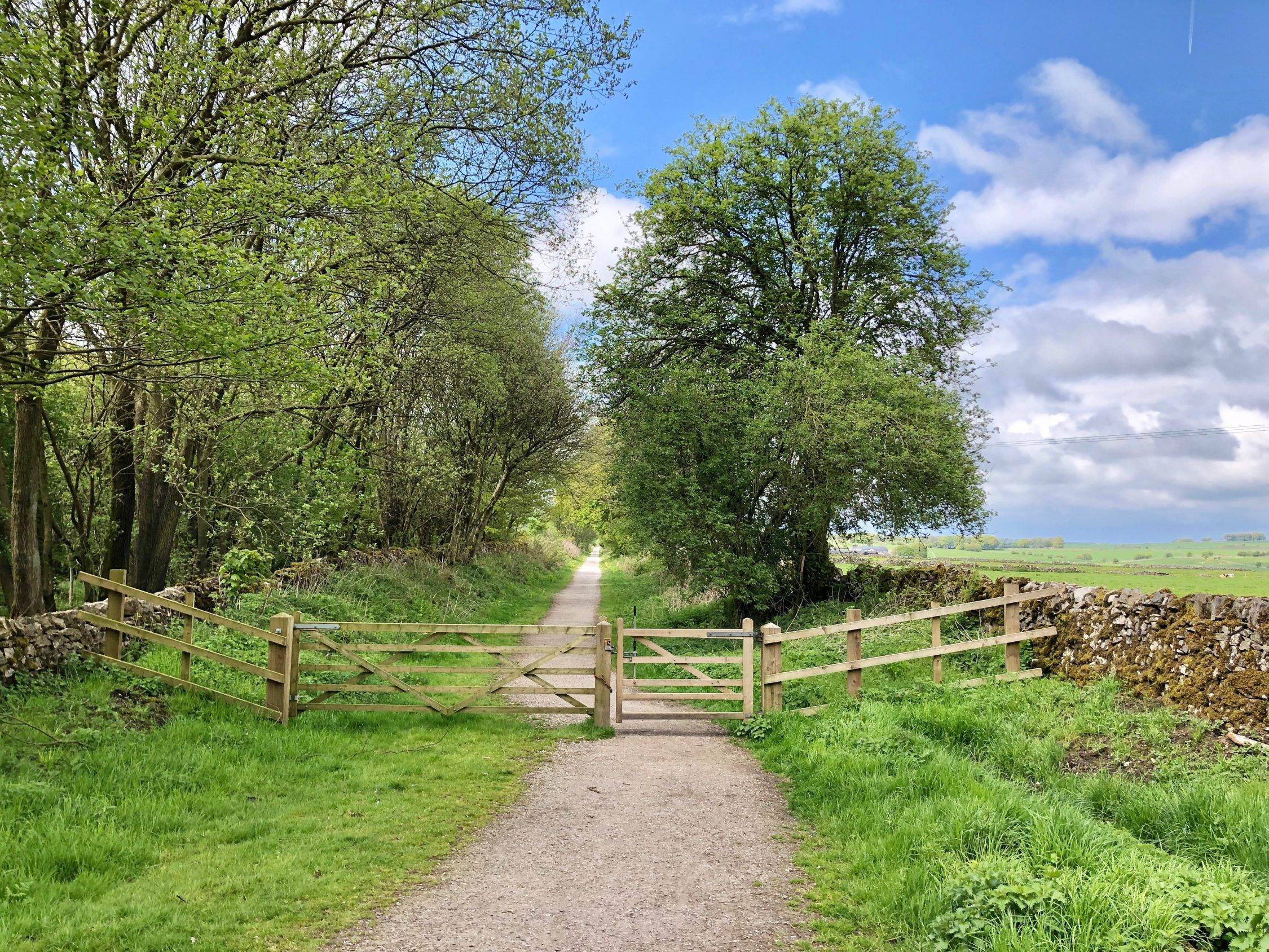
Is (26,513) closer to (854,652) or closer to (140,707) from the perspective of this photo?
(140,707)

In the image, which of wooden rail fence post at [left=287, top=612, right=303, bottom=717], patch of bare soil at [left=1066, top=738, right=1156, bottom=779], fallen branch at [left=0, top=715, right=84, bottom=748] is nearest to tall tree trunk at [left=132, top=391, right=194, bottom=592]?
wooden rail fence post at [left=287, top=612, right=303, bottom=717]

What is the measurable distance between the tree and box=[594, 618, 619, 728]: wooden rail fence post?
644 centimetres

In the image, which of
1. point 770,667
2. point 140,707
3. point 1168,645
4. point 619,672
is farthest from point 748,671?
point 140,707

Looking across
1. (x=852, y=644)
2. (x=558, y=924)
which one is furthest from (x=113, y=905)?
(x=852, y=644)

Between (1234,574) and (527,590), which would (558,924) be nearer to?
(1234,574)

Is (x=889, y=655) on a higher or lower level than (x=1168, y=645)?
lower

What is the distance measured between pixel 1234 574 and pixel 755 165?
14.1 metres

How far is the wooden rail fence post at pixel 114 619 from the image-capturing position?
914cm

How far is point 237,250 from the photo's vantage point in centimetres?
840

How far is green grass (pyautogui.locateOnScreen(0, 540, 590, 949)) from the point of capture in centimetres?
471

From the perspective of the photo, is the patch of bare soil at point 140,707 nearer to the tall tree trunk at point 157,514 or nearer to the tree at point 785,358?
the tall tree trunk at point 157,514

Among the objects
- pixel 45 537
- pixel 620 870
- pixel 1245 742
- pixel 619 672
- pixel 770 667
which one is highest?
pixel 45 537

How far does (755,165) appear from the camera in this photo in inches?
721

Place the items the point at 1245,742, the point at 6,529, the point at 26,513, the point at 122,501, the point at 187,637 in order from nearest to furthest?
1. the point at 1245,742
2. the point at 187,637
3. the point at 26,513
4. the point at 122,501
5. the point at 6,529
